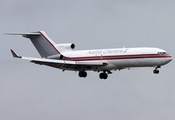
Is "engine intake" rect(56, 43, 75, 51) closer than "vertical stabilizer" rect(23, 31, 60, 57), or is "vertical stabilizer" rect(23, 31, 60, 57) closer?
"engine intake" rect(56, 43, 75, 51)

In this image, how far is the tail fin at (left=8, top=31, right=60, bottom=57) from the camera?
231ft

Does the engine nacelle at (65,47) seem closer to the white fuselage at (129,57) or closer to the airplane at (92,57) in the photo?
the airplane at (92,57)

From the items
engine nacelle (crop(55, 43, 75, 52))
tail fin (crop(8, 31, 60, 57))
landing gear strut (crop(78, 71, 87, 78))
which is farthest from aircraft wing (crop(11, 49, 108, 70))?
tail fin (crop(8, 31, 60, 57))

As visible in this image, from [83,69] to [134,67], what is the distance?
8672 millimetres

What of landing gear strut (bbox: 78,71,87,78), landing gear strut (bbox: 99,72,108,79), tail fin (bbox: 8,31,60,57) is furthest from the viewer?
tail fin (bbox: 8,31,60,57)

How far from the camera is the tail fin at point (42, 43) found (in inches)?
2768

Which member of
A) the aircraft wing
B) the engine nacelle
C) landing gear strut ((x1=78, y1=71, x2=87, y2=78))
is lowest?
landing gear strut ((x1=78, y1=71, x2=87, y2=78))

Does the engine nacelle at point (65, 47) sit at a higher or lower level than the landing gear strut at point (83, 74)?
higher

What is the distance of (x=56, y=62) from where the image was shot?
6444 centimetres

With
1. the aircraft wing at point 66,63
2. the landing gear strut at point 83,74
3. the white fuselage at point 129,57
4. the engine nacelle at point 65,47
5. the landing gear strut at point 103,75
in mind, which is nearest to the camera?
the white fuselage at point 129,57

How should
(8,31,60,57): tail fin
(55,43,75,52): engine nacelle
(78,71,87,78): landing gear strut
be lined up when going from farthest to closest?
(8,31,60,57): tail fin, (55,43,75,52): engine nacelle, (78,71,87,78): landing gear strut

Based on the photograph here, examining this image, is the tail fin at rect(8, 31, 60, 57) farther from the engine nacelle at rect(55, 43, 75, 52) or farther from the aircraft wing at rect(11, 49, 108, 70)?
the aircraft wing at rect(11, 49, 108, 70)

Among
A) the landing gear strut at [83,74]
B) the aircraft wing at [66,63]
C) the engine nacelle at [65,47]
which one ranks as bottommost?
the landing gear strut at [83,74]

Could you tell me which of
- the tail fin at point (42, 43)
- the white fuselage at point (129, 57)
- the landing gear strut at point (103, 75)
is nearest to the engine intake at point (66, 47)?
the tail fin at point (42, 43)
